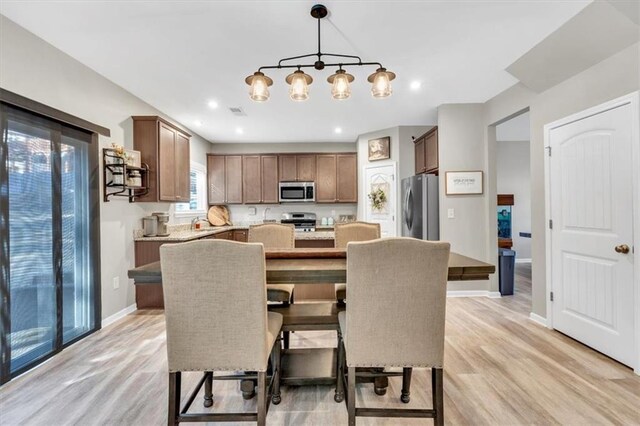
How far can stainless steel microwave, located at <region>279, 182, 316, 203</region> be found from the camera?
19.1 ft

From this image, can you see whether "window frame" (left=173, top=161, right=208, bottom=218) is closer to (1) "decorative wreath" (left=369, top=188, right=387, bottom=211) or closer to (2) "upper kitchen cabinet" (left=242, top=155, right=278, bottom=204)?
(2) "upper kitchen cabinet" (left=242, top=155, right=278, bottom=204)

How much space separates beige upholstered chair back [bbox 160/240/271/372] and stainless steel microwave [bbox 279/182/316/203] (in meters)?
4.48

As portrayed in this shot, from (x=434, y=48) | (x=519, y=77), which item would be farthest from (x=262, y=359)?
(x=519, y=77)

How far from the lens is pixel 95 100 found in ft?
A: 9.84

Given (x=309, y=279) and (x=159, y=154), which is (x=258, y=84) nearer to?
(x=309, y=279)

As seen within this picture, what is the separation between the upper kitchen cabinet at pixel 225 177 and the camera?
5.93 metres

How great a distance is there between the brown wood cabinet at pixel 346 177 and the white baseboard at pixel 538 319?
340 cm

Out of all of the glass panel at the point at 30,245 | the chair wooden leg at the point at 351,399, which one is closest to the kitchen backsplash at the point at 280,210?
the glass panel at the point at 30,245

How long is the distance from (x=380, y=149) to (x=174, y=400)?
15.2ft

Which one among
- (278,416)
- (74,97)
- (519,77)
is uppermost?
(519,77)

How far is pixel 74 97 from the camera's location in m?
2.74

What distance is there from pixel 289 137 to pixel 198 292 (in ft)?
15.2

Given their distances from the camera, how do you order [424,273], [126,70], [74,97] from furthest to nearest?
[126,70] < [74,97] < [424,273]

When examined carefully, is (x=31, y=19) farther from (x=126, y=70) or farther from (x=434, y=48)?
(x=434, y=48)
